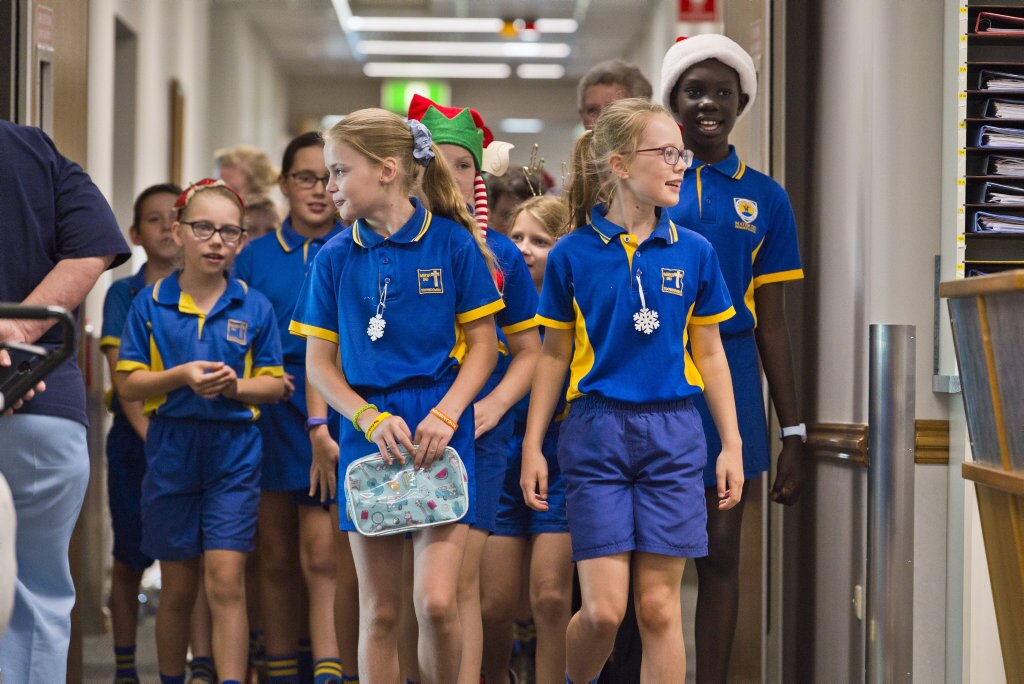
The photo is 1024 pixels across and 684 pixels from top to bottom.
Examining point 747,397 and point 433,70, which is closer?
point 747,397

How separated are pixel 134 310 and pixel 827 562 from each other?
86.0 inches

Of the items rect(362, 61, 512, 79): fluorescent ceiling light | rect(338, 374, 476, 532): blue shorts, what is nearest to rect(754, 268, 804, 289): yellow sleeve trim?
rect(338, 374, 476, 532): blue shorts

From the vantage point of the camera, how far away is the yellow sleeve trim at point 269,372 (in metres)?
3.81

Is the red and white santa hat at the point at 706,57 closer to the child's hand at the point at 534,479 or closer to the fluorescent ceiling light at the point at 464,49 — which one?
the child's hand at the point at 534,479

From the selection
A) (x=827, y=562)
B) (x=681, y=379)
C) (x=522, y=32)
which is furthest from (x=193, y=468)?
(x=522, y=32)

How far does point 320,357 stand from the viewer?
9.47 ft

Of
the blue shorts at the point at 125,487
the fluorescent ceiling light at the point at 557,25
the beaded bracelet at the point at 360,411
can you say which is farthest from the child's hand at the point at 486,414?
the fluorescent ceiling light at the point at 557,25

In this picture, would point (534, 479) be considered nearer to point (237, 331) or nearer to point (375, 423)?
point (375, 423)

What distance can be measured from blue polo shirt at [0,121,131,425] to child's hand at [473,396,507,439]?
0.87 metres

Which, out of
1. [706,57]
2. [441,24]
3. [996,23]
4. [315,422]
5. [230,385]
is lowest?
[315,422]

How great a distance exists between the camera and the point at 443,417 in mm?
2742

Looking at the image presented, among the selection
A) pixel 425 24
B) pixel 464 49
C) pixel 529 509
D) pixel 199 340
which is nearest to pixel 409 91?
pixel 464 49

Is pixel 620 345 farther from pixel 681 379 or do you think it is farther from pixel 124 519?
pixel 124 519

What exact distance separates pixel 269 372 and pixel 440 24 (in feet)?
24.8
